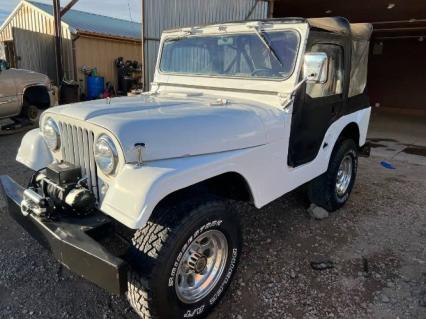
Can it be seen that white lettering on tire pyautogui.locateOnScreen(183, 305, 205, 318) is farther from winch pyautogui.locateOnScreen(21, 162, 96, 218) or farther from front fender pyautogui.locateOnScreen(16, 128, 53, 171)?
front fender pyautogui.locateOnScreen(16, 128, 53, 171)

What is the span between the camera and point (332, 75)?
3506 millimetres

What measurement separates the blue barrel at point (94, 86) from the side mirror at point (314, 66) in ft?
38.6

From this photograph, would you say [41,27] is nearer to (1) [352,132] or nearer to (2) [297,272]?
(1) [352,132]

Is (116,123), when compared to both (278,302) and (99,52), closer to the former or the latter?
(278,302)

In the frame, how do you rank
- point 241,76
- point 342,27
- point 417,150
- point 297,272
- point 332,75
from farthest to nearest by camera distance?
point 417,150 < point 332,75 < point 342,27 < point 241,76 < point 297,272

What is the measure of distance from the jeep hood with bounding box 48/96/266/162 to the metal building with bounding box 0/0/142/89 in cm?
1199

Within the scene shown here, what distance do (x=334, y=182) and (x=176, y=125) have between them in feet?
7.67

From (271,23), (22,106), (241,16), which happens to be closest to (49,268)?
(271,23)

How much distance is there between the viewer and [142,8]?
7.57 m

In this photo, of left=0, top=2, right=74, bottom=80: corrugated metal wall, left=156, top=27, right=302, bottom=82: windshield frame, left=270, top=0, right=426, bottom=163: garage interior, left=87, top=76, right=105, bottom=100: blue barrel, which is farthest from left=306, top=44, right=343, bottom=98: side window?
left=0, top=2, right=74, bottom=80: corrugated metal wall

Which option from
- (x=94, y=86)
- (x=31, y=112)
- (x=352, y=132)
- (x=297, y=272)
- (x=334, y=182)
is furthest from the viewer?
(x=94, y=86)

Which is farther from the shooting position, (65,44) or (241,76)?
(65,44)

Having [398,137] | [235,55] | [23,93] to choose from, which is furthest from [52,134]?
[398,137]

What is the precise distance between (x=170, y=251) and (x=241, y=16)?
8.32 metres
